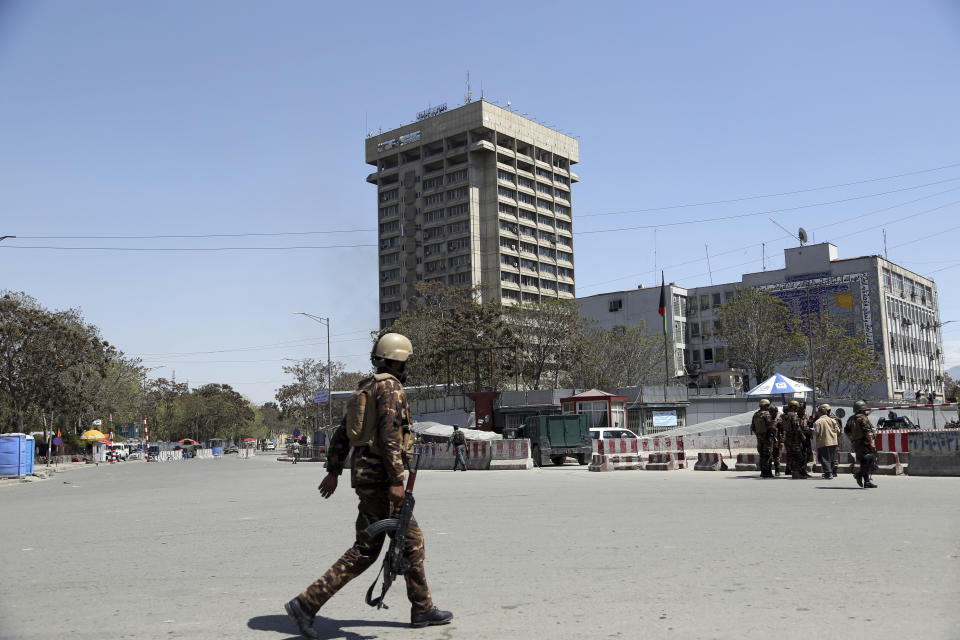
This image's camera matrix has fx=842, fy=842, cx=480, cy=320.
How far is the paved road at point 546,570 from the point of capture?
5.29 metres

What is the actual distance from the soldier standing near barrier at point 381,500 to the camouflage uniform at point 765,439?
16424 mm

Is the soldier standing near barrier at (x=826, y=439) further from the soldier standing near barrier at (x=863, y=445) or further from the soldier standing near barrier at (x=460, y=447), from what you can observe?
the soldier standing near barrier at (x=460, y=447)

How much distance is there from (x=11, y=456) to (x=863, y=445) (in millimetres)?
32500

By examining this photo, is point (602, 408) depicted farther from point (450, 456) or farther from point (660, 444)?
point (450, 456)

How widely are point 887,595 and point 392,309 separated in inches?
4943

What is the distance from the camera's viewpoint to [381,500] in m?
5.34

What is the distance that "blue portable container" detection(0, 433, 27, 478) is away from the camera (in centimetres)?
3447

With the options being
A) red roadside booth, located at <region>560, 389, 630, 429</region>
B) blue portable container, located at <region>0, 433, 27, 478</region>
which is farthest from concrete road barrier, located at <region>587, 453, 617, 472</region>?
Answer: blue portable container, located at <region>0, 433, 27, 478</region>

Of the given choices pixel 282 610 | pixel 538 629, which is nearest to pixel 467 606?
pixel 538 629

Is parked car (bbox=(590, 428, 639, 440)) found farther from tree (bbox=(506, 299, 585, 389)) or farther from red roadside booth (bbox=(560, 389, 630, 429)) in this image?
tree (bbox=(506, 299, 585, 389))

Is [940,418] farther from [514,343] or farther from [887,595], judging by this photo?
[887,595]

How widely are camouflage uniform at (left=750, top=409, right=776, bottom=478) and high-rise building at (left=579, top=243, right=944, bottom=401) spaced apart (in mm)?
55244

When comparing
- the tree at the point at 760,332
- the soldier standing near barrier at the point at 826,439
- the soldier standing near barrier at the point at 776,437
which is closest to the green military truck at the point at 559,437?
the soldier standing near barrier at the point at 776,437

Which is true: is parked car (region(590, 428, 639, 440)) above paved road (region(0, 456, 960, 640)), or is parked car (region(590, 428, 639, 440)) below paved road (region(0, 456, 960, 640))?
above
